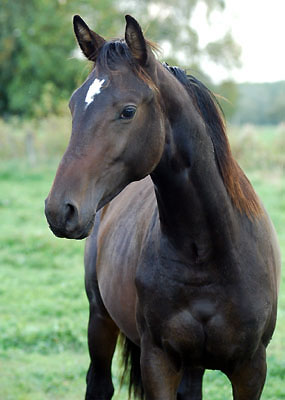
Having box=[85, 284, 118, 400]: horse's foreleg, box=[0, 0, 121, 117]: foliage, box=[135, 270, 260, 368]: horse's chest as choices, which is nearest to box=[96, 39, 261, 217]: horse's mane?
box=[135, 270, 260, 368]: horse's chest

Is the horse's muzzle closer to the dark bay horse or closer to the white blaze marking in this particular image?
the dark bay horse

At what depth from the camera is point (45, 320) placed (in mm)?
5719

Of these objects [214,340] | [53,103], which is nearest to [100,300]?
[214,340]

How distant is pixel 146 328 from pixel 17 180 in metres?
13.0

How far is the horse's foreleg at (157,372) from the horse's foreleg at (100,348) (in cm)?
100

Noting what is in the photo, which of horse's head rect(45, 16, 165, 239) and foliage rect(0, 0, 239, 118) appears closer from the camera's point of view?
horse's head rect(45, 16, 165, 239)

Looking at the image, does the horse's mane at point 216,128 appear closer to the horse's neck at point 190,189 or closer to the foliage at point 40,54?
the horse's neck at point 190,189

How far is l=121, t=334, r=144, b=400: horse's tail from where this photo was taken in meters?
3.53

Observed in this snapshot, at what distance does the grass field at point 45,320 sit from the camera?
14.3ft

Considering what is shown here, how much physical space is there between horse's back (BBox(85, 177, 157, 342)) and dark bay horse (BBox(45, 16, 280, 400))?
2 centimetres

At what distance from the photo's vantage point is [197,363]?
2.65 metres

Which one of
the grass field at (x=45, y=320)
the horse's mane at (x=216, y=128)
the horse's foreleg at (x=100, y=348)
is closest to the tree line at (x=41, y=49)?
the grass field at (x=45, y=320)

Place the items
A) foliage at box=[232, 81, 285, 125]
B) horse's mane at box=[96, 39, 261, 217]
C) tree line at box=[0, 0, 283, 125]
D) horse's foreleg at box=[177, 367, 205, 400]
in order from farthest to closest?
foliage at box=[232, 81, 285, 125]
tree line at box=[0, 0, 283, 125]
horse's foreleg at box=[177, 367, 205, 400]
horse's mane at box=[96, 39, 261, 217]

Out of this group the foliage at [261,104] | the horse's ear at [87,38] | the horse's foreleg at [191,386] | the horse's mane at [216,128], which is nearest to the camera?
the horse's ear at [87,38]
